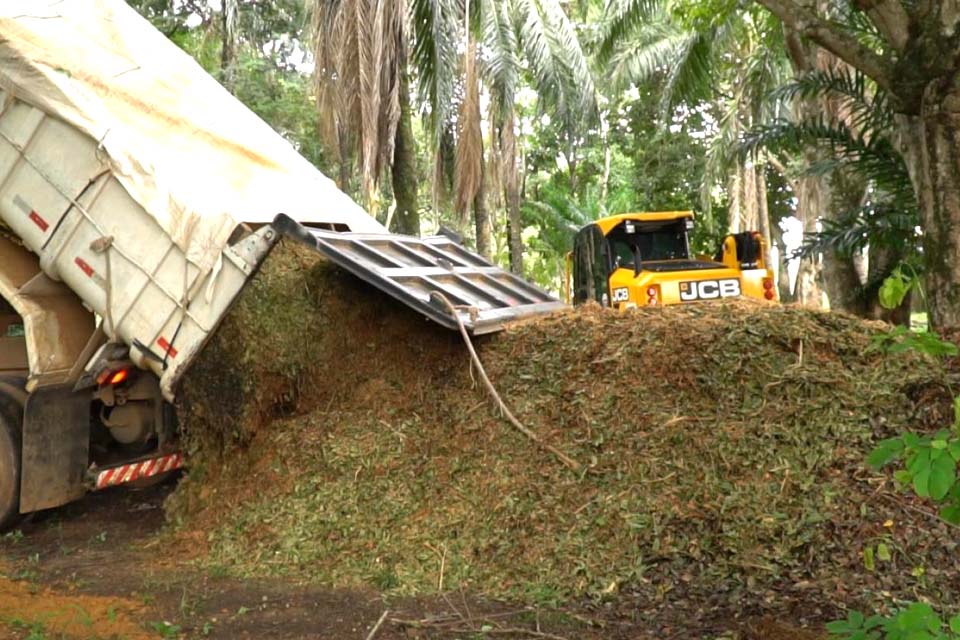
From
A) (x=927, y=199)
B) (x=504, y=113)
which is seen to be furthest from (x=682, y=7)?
(x=927, y=199)

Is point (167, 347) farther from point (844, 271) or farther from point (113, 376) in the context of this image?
point (844, 271)

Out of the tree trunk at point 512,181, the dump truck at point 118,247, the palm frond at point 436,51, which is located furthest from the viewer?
the tree trunk at point 512,181

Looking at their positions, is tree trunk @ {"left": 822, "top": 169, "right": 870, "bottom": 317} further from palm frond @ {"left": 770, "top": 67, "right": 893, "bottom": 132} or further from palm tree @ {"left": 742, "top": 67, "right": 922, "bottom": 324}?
palm frond @ {"left": 770, "top": 67, "right": 893, "bottom": 132}

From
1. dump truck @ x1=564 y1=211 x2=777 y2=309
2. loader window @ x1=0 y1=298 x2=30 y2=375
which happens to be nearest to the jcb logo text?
dump truck @ x1=564 y1=211 x2=777 y2=309

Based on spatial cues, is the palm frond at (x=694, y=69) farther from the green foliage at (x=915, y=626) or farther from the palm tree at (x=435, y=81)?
the green foliage at (x=915, y=626)

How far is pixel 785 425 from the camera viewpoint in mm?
5477

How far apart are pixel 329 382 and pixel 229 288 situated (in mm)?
880

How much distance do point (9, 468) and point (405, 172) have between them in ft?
34.2

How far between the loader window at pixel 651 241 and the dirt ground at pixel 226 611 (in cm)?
677

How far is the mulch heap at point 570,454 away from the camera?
16.2 ft

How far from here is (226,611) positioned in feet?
16.3

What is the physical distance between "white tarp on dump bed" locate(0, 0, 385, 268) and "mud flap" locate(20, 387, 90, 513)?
5.01 feet

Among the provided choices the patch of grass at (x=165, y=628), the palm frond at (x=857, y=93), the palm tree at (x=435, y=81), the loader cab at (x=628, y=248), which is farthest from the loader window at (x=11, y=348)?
the palm tree at (x=435, y=81)

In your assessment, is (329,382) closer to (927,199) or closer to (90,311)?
(90,311)
